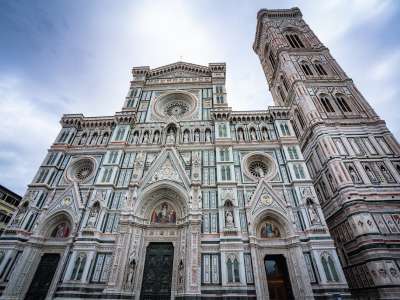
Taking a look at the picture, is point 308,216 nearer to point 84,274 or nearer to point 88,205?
point 84,274

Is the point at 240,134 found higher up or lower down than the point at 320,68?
lower down

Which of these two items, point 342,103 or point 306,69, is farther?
point 306,69

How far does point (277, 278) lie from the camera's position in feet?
42.5

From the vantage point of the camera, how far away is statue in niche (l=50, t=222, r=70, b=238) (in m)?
14.8

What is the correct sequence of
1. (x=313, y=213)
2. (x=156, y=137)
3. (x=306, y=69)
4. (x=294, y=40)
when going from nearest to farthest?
1. (x=313, y=213)
2. (x=156, y=137)
3. (x=306, y=69)
4. (x=294, y=40)

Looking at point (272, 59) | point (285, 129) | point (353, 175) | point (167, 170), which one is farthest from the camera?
point (272, 59)

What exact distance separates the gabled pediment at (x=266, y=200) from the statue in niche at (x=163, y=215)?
5677 millimetres

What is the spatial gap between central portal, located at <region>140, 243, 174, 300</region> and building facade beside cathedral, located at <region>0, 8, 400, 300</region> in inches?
2.5

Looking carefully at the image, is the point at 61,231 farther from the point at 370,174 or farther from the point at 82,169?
the point at 370,174

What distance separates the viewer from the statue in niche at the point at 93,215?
46.5 ft

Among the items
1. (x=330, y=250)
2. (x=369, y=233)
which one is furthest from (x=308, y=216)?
(x=369, y=233)

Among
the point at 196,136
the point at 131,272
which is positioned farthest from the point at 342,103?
the point at 131,272

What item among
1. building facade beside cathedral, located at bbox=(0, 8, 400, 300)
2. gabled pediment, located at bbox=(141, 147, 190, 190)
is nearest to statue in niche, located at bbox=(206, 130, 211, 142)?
building facade beside cathedral, located at bbox=(0, 8, 400, 300)

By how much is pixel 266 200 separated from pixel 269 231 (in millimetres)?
2040
